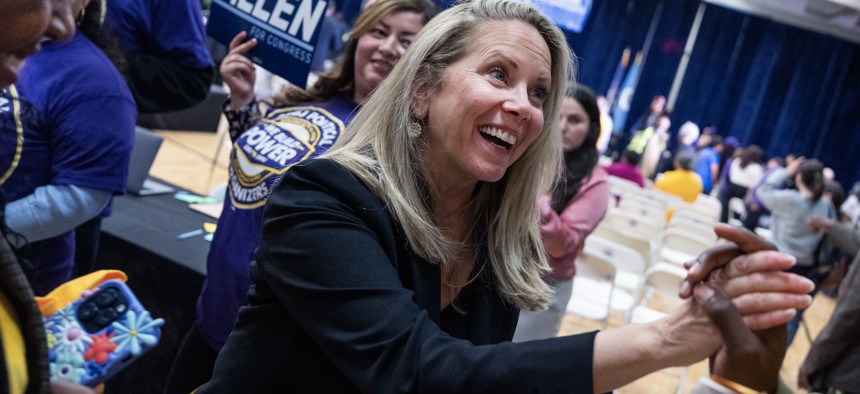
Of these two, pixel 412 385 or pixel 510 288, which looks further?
pixel 510 288

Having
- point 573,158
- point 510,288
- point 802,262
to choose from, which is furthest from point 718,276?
point 802,262

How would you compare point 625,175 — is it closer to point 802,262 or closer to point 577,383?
point 802,262

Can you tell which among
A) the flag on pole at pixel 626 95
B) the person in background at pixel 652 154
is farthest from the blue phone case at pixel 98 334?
the flag on pole at pixel 626 95

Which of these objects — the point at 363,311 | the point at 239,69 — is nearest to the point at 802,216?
the point at 239,69

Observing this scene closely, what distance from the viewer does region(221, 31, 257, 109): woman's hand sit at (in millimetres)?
2061

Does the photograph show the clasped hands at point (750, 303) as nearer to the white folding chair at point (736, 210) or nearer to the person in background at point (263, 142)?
the person in background at point (263, 142)

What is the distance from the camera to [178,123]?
8.36 meters

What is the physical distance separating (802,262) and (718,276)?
495 centimetres

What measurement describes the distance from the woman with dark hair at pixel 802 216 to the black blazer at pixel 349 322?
4.75 m

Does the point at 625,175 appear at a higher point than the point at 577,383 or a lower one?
lower

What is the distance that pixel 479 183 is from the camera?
4.54 ft

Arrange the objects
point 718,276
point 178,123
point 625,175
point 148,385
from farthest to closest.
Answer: point 178,123, point 625,175, point 148,385, point 718,276

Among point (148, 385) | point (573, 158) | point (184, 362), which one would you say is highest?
point (573, 158)

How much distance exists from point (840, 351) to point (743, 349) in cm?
205
